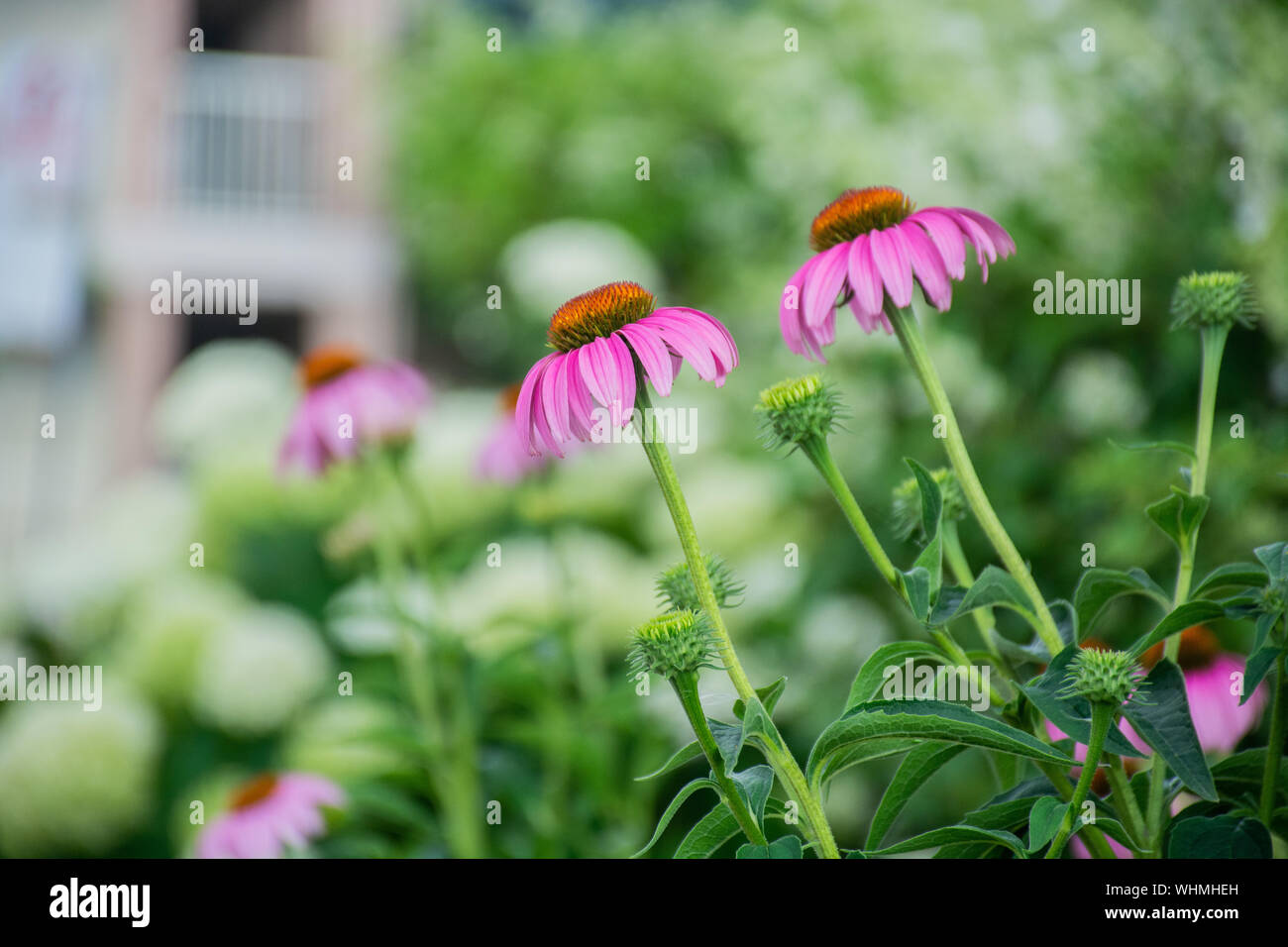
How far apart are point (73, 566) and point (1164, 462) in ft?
4.22

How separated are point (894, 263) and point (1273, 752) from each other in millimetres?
173

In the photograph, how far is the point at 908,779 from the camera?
0.32m

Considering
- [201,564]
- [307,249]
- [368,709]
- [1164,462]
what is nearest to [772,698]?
[368,709]

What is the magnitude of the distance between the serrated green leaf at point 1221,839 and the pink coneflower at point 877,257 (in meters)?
0.16

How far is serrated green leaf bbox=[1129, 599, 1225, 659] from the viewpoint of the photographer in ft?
0.95

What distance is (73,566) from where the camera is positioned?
4.63ft

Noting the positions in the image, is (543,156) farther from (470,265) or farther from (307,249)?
(307,249)

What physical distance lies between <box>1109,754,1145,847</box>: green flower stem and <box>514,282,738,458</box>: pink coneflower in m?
0.15

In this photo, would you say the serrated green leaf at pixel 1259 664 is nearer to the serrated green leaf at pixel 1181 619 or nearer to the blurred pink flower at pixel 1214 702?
the serrated green leaf at pixel 1181 619

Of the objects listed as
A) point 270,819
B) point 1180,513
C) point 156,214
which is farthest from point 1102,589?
point 156,214

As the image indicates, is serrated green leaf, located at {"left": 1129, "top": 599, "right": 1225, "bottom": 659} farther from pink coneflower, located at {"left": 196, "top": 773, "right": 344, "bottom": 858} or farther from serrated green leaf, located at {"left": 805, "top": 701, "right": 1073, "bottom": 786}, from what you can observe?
pink coneflower, located at {"left": 196, "top": 773, "right": 344, "bottom": 858}

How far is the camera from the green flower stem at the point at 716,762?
0.28 m
